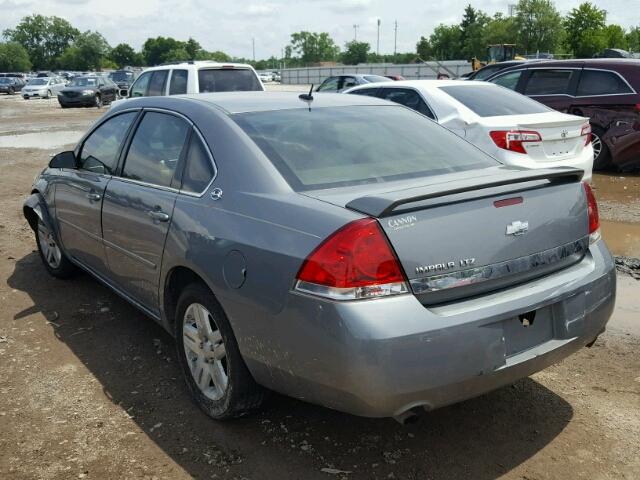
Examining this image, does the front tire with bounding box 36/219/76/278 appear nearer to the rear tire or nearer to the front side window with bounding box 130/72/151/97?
the front side window with bounding box 130/72/151/97

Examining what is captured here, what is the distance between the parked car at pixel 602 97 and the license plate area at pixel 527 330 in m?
8.06

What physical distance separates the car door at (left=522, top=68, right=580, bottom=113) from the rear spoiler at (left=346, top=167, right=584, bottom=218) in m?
8.02

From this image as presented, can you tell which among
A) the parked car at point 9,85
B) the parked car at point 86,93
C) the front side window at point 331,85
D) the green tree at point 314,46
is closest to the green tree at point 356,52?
the green tree at point 314,46

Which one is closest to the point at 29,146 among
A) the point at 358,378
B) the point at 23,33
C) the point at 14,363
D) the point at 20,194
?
the point at 20,194

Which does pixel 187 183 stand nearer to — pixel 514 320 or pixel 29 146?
pixel 514 320

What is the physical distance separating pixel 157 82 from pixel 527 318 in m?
11.1

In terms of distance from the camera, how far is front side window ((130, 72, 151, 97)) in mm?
12945

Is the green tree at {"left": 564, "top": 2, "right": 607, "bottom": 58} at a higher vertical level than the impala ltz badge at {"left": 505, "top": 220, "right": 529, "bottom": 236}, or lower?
higher

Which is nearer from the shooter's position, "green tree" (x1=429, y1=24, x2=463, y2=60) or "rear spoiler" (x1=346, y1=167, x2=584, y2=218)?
"rear spoiler" (x1=346, y1=167, x2=584, y2=218)

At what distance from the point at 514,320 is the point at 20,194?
8.83 meters

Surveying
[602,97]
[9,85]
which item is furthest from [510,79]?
[9,85]

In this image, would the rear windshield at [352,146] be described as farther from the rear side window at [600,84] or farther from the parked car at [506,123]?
the rear side window at [600,84]

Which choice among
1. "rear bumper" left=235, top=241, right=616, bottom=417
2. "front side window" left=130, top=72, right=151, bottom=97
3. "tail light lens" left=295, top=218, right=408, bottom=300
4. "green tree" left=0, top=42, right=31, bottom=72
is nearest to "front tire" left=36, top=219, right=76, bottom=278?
"rear bumper" left=235, top=241, right=616, bottom=417

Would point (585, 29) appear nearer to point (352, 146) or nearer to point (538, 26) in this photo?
point (538, 26)
